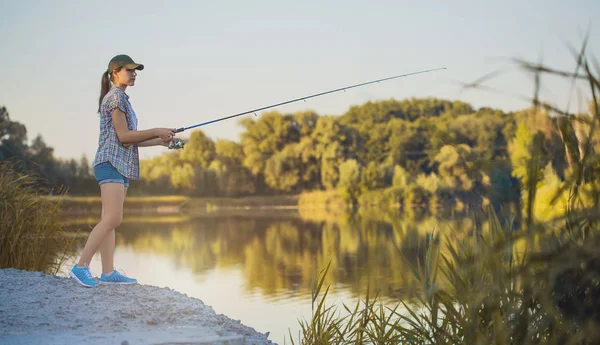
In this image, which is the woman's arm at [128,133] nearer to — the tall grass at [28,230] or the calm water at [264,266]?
the calm water at [264,266]

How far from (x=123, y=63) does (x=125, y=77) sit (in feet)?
0.30

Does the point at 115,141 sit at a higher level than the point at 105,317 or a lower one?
higher

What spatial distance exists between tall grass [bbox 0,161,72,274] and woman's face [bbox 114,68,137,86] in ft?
6.82

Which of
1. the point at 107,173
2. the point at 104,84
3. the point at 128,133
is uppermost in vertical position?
the point at 104,84

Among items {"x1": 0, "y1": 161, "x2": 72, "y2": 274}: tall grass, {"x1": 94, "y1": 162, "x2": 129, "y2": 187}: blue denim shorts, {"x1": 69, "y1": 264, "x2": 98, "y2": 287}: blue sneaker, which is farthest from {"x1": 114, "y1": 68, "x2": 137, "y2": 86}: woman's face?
{"x1": 0, "y1": 161, "x2": 72, "y2": 274}: tall grass

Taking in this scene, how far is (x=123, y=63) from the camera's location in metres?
4.76

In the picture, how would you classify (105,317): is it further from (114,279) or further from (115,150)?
(115,150)

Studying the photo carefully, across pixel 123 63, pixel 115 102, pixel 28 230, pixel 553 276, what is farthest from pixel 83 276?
pixel 553 276

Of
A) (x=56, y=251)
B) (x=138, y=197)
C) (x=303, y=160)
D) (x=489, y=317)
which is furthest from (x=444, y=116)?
(x=489, y=317)

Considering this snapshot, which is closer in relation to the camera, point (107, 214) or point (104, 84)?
point (107, 214)

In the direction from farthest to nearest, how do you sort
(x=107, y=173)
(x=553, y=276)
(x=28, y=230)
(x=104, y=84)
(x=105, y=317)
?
(x=28, y=230) < (x=104, y=84) < (x=107, y=173) < (x=105, y=317) < (x=553, y=276)

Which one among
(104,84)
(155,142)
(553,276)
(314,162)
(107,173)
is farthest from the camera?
(314,162)

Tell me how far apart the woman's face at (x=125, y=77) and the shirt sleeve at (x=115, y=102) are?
0.47 feet

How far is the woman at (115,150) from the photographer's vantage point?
4566mm
